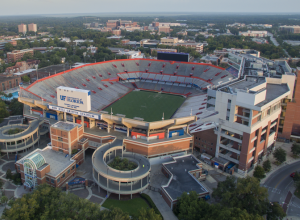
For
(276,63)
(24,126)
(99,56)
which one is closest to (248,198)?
(24,126)

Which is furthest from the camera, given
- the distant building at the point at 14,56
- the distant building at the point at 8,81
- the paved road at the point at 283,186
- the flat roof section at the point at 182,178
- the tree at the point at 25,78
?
the distant building at the point at 14,56

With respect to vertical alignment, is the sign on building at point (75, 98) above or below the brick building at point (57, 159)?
above

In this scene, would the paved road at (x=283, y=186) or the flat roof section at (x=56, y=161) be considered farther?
the flat roof section at (x=56, y=161)

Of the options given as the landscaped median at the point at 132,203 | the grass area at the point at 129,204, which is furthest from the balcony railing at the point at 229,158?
the grass area at the point at 129,204

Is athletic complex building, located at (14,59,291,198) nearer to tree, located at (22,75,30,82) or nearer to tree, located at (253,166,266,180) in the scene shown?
tree, located at (253,166,266,180)

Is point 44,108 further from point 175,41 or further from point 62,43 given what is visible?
point 175,41

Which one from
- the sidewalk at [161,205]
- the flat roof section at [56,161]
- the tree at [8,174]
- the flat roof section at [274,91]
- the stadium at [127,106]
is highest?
the flat roof section at [274,91]

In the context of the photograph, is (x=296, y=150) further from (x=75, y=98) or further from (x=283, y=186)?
(x=75, y=98)

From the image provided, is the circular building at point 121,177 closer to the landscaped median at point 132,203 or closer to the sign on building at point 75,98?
the landscaped median at point 132,203
